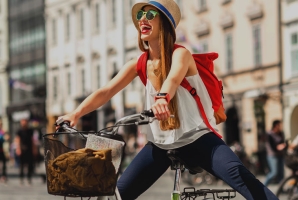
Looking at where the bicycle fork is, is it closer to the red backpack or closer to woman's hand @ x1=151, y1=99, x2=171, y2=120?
the red backpack

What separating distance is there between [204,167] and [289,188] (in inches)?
269

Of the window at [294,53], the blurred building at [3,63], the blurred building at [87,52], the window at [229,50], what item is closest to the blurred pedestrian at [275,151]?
the window at [294,53]

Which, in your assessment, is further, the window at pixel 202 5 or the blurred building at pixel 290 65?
the window at pixel 202 5

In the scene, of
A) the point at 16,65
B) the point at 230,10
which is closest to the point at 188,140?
the point at 230,10

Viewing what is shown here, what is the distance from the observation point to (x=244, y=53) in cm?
3947

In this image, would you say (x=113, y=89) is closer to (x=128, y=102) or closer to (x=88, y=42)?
(x=128, y=102)

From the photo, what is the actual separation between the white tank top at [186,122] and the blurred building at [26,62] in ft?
179

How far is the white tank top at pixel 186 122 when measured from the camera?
562 cm

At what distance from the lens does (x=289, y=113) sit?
35938 millimetres

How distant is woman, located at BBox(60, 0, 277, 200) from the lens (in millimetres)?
5476

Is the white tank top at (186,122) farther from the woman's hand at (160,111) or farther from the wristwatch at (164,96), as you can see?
Result: the woman's hand at (160,111)

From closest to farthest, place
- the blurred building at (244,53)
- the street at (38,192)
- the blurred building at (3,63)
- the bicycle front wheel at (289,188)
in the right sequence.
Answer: the bicycle front wheel at (289,188) < the street at (38,192) < the blurred building at (244,53) < the blurred building at (3,63)

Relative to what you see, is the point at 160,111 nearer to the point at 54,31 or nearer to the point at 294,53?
the point at 294,53

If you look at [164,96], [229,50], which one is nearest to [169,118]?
[164,96]
